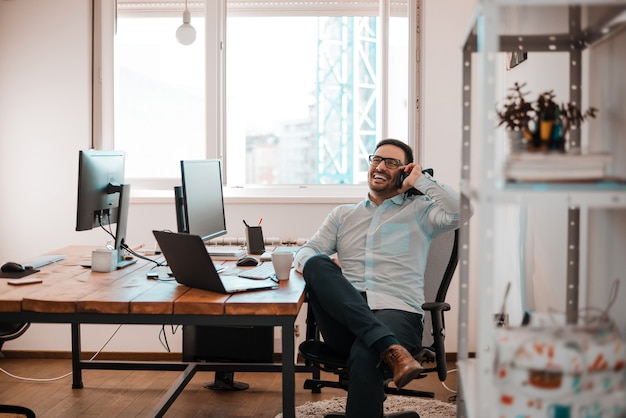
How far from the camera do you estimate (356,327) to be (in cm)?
274

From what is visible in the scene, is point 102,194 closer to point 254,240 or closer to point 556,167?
point 254,240

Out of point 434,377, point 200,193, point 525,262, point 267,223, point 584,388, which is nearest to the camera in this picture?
point 584,388

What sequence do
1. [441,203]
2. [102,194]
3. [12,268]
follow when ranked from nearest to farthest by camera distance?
1. [12,268]
2. [441,203]
3. [102,194]

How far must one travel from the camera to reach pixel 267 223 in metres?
→ 4.46

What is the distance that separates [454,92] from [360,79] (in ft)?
1.91

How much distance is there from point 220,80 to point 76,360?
178 centimetres

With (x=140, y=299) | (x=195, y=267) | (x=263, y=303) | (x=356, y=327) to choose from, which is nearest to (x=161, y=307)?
(x=140, y=299)

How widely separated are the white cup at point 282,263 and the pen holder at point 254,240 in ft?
2.76

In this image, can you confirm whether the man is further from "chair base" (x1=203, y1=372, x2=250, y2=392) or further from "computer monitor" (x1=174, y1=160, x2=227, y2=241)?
"chair base" (x1=203, y1=372, x2=250, y2=392)

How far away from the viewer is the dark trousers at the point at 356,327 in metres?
2.63

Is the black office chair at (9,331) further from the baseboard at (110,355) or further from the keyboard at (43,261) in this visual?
the baseboard at (110,355)

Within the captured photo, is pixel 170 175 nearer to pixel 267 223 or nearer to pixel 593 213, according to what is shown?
pixel 267 223

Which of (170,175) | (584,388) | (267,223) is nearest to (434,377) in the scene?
(267,223)

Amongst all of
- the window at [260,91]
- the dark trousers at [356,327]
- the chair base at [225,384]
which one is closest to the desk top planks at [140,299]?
the dark trousers at [356,327]
